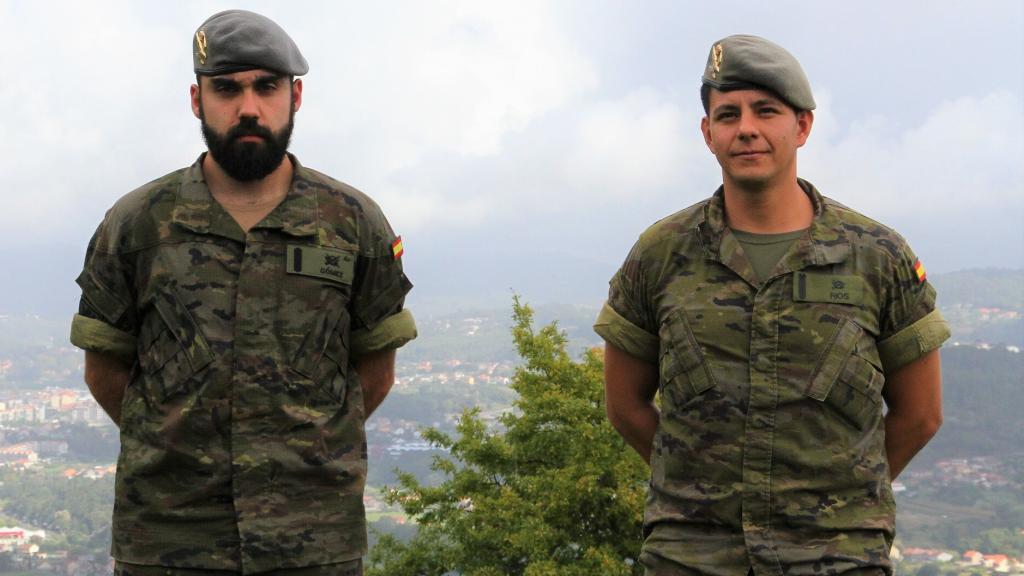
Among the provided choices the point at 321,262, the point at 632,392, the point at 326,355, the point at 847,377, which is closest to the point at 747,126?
the point at 847,377

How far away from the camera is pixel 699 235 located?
17.7ft

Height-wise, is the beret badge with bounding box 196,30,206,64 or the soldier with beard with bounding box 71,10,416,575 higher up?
the beret badge with bounding box 196,30,206,64

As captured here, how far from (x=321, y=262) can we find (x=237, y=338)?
17.1 inches

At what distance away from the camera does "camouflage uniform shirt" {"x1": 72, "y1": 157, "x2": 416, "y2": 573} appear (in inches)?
202

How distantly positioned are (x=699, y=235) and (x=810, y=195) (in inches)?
18.4

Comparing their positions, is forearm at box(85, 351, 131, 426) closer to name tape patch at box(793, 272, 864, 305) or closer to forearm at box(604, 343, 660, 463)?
forearm at box(604, 343, 660, 463)

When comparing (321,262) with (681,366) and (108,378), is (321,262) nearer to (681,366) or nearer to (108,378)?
(108,378)

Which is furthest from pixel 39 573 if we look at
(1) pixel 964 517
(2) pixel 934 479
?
(2) pixel 934 479

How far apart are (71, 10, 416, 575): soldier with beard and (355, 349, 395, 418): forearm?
0.57 feet

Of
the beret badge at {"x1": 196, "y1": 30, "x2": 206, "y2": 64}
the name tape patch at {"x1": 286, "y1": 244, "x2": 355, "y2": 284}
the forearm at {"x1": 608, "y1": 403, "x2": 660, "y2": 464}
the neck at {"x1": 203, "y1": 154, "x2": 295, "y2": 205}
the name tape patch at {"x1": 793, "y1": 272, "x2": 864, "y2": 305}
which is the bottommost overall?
the forearm at {"x1": 608, "y1": 403, "x2": 660, "y2": 464}

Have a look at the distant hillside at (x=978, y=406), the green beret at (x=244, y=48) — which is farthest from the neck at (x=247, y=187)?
the distant hillside at (x=978, y=406)

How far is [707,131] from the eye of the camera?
211 inches

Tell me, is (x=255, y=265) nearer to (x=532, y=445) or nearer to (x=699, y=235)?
(x=699, y=235)

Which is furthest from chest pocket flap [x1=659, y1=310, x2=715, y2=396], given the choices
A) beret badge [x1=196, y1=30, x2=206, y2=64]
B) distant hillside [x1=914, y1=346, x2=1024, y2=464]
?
distant hillside [x1=914, y1=346, x2=1024, y2=464]
